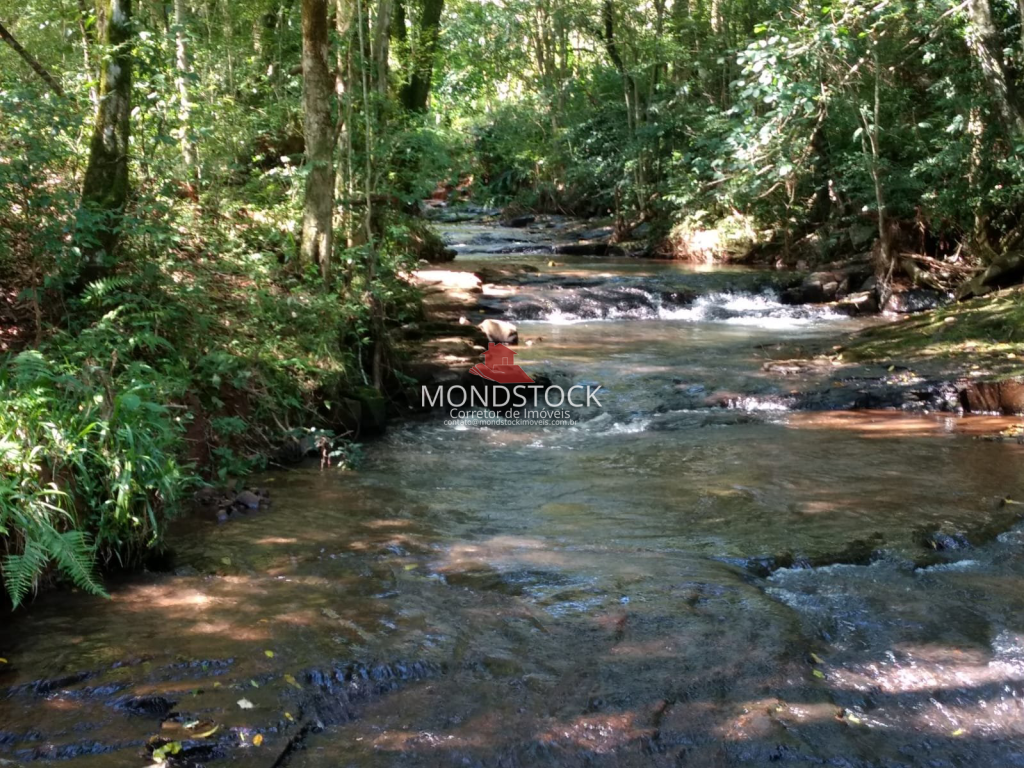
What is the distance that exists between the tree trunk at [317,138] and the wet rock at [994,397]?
6.66 metres

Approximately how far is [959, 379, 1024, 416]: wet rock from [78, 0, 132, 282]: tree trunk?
26.7ft

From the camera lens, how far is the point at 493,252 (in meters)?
23.1

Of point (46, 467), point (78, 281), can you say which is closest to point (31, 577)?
point (46, 467)

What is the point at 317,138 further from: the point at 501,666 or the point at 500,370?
the point at 501,666

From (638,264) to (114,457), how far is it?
59.2 ft

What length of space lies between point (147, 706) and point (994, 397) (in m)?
8.48

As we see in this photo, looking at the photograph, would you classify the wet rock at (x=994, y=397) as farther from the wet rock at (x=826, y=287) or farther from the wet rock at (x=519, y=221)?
the wet rock at (x=519, y=221)

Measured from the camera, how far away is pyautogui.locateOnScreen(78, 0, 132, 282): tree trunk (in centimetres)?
636

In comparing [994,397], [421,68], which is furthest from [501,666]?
[421,68]

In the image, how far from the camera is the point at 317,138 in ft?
27.5

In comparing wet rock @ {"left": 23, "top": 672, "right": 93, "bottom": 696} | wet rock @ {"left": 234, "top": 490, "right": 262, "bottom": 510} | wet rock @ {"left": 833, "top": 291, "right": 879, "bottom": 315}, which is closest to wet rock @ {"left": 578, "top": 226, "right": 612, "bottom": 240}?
wet rock @ {"left": 833, "top": 291, "right": 879, "bottom": 315}

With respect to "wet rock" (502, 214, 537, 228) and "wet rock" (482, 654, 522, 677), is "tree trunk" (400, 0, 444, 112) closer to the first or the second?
"wet rock" (482, 654, 522, 677)

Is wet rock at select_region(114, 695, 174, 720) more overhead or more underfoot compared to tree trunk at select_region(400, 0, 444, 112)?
more underfoot

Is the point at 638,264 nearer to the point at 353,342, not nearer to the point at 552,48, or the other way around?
the point at 552,48
